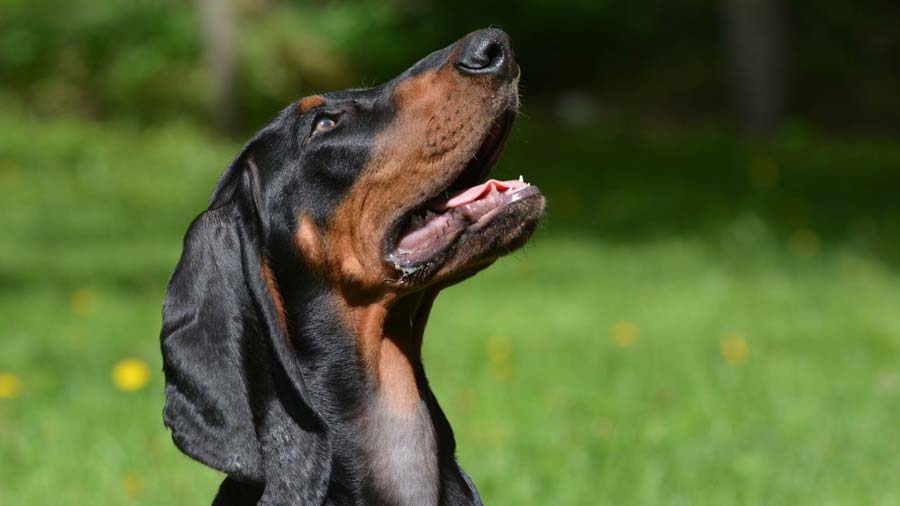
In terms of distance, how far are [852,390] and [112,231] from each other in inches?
280

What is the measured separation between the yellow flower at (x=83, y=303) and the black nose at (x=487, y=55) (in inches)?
205

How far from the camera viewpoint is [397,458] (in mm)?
3500

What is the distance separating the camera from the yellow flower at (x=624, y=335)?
720cm

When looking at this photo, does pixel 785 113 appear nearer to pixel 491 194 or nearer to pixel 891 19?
pixel 891 19

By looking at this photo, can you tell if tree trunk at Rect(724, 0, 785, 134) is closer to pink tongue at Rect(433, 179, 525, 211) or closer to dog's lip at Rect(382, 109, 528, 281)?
dog's lip at Rect(382, 109, 528, 281)

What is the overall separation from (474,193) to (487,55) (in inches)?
14.1

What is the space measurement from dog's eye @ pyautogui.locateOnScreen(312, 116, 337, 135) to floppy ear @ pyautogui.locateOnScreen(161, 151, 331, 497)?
0.87ft

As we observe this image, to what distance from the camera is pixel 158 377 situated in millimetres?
6742

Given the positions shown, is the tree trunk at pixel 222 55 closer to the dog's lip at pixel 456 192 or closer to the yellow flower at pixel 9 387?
the yellow flower at pixel 9 387

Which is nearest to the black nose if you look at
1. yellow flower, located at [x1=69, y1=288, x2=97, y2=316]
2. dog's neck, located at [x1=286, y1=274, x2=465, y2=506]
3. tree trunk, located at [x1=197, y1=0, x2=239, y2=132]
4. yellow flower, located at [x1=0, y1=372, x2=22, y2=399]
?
dog's neck, located at [x1=286, y1=274, x2=465, y2=506]

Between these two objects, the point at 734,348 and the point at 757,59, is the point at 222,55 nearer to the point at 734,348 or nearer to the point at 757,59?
the point at 757,59

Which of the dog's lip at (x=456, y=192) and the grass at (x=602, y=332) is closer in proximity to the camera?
the dog's lip at (x=456, y=192)

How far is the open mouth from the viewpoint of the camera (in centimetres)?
340

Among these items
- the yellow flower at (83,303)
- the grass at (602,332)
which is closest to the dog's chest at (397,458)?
the grass at (602,332)
